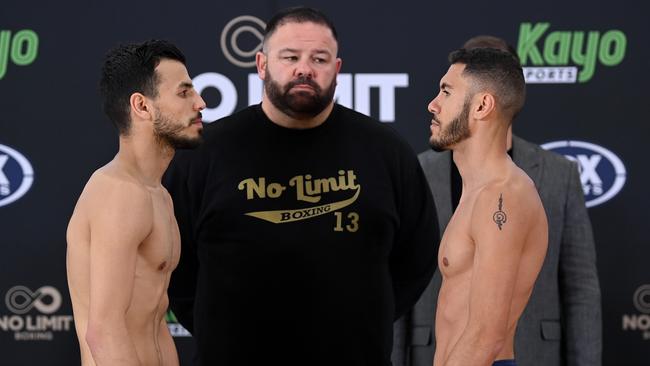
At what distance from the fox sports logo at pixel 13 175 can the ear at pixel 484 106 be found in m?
2.21

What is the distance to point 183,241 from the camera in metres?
3.85

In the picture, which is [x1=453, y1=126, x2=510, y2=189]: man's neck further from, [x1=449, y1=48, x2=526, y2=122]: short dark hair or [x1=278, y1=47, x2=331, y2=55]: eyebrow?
[x1=278, y1=47, x2=331, y2=55]: eyebrow

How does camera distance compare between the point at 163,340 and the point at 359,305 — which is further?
the point at 359,305

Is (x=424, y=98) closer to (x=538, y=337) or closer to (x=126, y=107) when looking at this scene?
(x=538, y=337)

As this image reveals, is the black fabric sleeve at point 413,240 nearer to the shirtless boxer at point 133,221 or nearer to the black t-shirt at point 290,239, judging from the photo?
the black t-shirt at point 290,239

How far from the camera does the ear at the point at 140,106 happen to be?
129 inches

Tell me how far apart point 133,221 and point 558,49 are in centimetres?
235

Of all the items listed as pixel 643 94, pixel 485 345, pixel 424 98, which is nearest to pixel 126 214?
pixel 485 345

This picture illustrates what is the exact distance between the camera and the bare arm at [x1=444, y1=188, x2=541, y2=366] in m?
3.15

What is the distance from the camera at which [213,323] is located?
3719 millimetres

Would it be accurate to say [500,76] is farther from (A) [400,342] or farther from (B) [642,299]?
(B) [642,299]

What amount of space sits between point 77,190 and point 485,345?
2.29 m

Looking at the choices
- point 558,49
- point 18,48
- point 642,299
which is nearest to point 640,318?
point 642,299

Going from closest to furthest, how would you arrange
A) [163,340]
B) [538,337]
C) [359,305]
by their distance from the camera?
1. [163,340]
2. [359,305]
3. [538,337]
